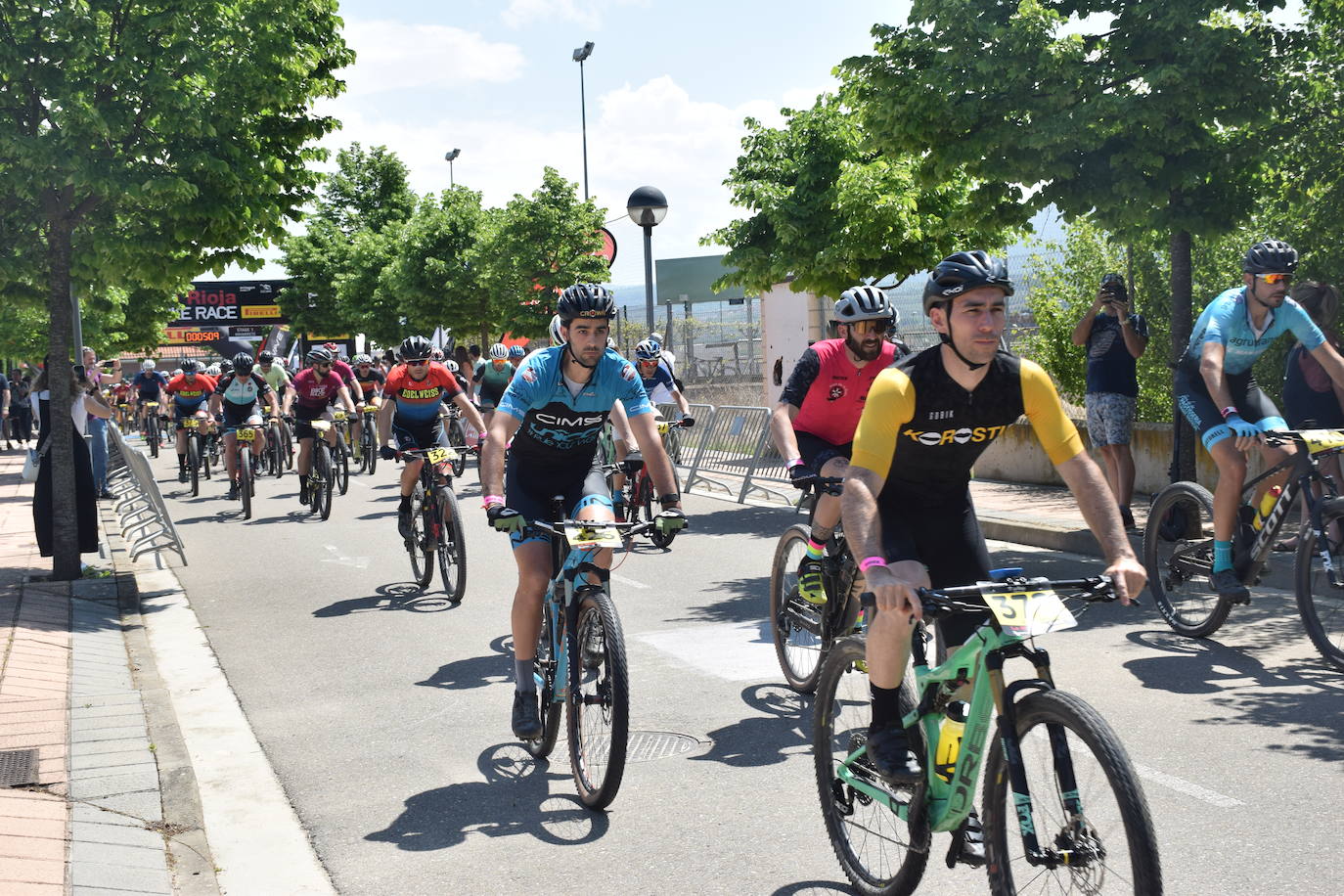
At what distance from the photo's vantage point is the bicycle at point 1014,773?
303cm

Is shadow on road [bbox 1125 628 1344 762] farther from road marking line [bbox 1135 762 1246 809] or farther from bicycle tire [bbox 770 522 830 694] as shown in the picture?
bicycle tire [bbox 770 522 830 694]

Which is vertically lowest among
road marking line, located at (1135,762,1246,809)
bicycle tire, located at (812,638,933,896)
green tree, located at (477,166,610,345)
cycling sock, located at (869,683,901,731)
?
road marking line, located at (1135,762,1246,809)

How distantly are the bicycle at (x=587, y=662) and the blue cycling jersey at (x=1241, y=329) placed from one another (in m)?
3.60

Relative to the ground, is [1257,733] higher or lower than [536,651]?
lower

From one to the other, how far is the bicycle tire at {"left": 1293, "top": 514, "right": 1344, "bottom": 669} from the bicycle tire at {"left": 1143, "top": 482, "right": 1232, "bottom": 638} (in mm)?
673

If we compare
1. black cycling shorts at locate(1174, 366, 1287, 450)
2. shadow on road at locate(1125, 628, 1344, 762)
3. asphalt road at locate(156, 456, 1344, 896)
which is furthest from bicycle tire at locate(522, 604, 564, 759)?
black cycling shorts at locate(1174, 366, 1287, 450)

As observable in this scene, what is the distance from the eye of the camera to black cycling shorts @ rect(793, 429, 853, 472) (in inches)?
261

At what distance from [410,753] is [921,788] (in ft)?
10.1

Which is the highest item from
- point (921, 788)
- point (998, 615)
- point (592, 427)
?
point (592, 427)

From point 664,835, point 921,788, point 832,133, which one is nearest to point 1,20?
point 664,835

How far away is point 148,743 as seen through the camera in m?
5.99

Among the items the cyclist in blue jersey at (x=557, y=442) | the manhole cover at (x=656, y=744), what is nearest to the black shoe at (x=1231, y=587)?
the manhole cover at (x=656, y=744)

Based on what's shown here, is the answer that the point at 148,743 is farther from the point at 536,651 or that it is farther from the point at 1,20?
the point at 1,20

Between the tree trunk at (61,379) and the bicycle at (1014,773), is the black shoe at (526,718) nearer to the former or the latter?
the bicycle at (1014,773)
